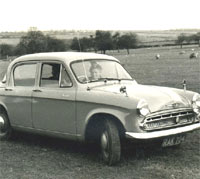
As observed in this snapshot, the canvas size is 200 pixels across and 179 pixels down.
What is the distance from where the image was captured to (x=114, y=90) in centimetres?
577

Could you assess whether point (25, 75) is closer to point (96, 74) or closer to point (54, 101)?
point (54, 101)

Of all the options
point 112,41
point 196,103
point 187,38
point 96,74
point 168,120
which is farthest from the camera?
point 112,41

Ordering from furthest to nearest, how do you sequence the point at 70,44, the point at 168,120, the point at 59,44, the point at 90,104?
the point at 59,44
the point at 70,44
the point at 90,104
the point at 168,120

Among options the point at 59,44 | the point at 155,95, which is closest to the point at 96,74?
the point at 155,95

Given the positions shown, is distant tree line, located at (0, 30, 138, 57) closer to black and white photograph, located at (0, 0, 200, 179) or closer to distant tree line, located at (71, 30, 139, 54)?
distant tree line, located at (71, 30, 139, 54)

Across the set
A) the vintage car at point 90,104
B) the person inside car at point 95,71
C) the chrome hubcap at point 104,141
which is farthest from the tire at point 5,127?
the chrome hubcap at point 104,141

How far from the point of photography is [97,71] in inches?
257

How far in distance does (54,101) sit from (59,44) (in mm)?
49238

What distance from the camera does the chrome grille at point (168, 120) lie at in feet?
17.5

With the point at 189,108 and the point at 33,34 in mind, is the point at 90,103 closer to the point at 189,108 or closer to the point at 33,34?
the point at 189,108

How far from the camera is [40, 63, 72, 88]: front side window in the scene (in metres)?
6.33

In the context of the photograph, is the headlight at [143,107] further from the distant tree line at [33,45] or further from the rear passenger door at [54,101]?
the distant tree line at [33,45]

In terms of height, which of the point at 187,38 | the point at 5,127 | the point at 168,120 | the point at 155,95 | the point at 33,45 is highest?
the point at 187,38

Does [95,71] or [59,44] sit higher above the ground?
[59,44]
